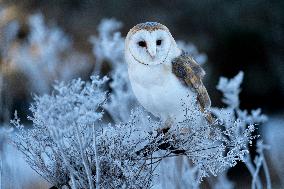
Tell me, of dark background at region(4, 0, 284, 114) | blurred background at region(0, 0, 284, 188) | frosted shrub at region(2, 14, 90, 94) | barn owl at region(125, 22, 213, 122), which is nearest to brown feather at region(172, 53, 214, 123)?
barn owl at region(125, 22, 213, 122)

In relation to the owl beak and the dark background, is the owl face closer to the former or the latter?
the owl beak

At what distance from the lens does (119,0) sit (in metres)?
2.32

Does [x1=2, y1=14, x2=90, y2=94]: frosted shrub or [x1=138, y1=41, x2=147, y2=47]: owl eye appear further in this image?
[x1=2, y1=14, x2=90, y2=94]: frosted shrub

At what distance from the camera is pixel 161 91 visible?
972mm

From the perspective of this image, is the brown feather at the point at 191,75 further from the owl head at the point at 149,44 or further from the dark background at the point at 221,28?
the dark background at the point at 221,28

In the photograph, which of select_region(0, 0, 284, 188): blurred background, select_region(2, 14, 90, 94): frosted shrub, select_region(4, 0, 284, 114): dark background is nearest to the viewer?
select_region(2, 14, 90, 94): frosted shrub

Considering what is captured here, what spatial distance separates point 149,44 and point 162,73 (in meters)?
0.08

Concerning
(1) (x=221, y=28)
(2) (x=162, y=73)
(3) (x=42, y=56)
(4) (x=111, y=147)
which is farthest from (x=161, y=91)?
(1) (x=221, y=28)

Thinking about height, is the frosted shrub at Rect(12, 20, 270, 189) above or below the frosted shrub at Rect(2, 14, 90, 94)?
below

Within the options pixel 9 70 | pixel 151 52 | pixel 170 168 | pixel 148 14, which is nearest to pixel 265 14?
pixel 148 14

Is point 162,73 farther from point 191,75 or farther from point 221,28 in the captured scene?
point 221,28

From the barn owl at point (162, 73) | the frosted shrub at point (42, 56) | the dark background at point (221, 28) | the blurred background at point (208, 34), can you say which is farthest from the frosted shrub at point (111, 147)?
the dark background at point (221, 28)

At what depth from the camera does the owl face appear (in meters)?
0.90

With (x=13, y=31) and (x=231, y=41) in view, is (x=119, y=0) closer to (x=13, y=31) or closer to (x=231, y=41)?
(x=231, y=41)
